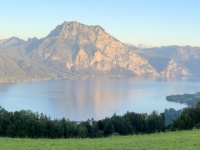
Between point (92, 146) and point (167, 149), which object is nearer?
point (167, 149)

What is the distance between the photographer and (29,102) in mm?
82625

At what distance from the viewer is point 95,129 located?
2631 cm

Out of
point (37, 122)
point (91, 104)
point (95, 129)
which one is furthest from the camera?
point (91, 104)

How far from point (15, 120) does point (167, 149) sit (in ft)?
58.0

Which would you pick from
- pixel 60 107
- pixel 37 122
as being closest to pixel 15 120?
pixel 37 122

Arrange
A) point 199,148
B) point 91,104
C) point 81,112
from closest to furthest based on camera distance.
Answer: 1. point 199,148
2. point 81,112
3. point 91,104

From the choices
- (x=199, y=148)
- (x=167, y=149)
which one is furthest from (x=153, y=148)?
(x=199, y=148)

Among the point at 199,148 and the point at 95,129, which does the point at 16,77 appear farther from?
the point at 199,148

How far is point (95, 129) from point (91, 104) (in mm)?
55137

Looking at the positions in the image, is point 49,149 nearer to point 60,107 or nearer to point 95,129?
point 95,129

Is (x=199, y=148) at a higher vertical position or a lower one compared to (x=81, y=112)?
higher

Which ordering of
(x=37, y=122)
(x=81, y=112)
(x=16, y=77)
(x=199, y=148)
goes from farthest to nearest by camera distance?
(x=16, y=77) → (x=81, y=112) → (x=37, y=122) → (x=199, y=148)

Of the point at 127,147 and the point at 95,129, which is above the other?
the point at 127,147

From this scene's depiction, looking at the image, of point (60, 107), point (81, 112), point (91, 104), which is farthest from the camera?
point (91, 104)
